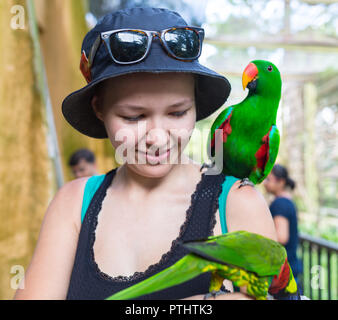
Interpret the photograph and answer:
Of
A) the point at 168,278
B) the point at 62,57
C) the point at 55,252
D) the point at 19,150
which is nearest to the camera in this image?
the point at 168,278

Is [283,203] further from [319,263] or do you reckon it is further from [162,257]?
[162,257]

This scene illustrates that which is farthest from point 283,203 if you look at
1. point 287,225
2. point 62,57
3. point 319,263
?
point 62,57

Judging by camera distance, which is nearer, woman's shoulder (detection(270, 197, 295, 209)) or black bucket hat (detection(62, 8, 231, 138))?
black bucket hat (detection(62, 8, 231, 138))

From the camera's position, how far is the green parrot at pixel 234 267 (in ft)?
1.28

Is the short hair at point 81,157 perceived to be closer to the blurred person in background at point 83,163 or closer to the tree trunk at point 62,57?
the blurred person in background at point 83,163

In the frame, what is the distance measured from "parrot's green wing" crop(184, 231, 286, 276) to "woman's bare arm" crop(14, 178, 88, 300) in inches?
12.6

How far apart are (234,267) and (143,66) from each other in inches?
12.7

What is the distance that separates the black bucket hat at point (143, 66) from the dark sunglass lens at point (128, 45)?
1cm

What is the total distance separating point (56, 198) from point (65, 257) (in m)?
0.13

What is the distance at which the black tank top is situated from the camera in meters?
0.54

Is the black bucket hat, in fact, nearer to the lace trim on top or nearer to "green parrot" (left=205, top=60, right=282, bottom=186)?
"green parrot" (left=205, top=60, right=282, bottom=186)

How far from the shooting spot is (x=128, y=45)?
0.49 m

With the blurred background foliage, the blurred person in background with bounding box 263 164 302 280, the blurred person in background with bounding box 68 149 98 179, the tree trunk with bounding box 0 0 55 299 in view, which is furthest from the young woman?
the blurred person in background with bounding box 68 149 98 179
